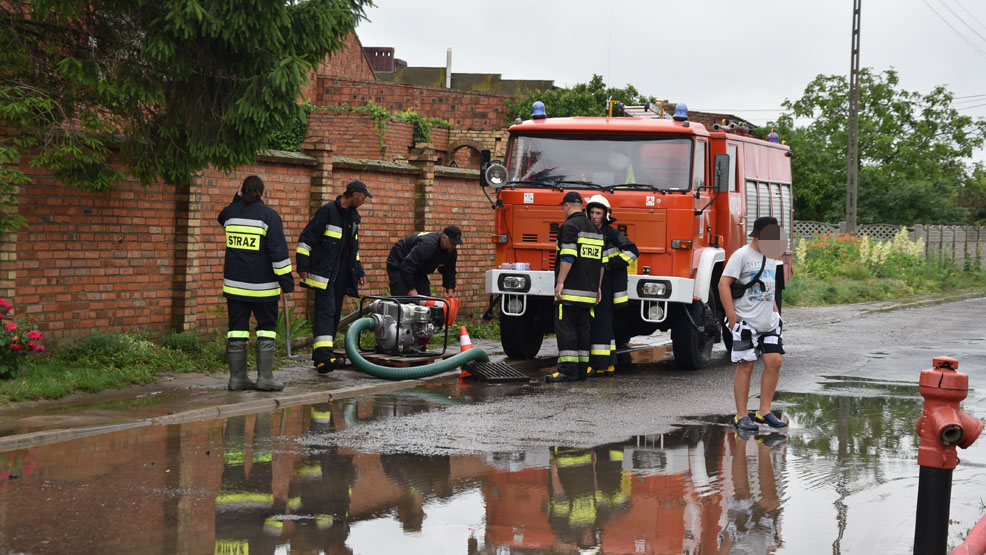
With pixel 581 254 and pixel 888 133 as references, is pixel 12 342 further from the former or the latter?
pixel 888 133

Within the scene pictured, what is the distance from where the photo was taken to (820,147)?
6144 centimetres

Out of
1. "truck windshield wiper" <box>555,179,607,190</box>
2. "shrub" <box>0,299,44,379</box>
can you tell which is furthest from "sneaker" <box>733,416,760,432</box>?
"shrub" <box>0,299,44,379</box>

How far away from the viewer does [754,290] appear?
31.0 ft

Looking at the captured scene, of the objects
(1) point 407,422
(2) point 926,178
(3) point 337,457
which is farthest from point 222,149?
(2) point 926,178

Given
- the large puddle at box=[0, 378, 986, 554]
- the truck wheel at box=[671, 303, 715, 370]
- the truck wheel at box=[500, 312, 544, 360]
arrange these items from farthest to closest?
the truck wheel at box=[500, 312, 544, 360]
the truck wheel at box=[671, 303, 715, 370]
the large puddle at box=[0, 378, 986, 554]

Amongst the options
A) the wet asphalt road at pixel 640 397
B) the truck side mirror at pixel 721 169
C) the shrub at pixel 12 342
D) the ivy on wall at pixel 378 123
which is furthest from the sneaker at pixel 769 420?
the ivy on wall at pixel 378 123

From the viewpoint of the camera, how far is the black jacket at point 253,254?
10.3m

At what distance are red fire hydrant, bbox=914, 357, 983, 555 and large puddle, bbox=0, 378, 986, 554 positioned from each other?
0.80m

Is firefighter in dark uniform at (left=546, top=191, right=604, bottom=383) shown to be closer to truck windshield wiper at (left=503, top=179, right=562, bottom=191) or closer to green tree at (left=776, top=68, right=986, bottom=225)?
truck windshield wiper at (left=503, top=179, right=562, bottom=191)

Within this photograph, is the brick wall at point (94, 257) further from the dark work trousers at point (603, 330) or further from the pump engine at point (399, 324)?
the dark work trousers at point (603, 330)

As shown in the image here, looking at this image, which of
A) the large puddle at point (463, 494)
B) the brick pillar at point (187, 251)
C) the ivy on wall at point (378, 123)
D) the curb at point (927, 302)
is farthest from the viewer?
the ivy on wall at point (378, 123)

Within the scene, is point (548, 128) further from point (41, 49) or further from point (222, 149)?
point (41, 49)

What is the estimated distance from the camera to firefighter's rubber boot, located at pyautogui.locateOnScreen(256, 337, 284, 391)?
1038 centimetres

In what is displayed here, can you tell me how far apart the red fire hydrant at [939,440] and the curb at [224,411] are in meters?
5.73
